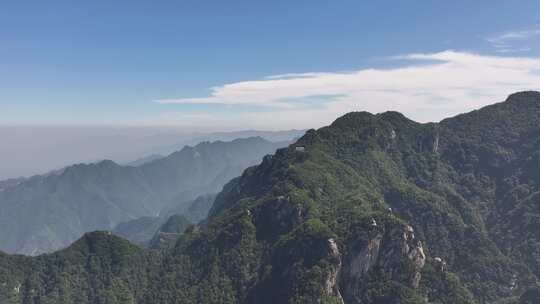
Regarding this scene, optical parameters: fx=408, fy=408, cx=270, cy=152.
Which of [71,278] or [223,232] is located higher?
[223,232]

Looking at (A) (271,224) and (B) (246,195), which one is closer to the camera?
(A) (271,224)

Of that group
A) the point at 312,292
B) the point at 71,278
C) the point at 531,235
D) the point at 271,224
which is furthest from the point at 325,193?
the point at 71,278

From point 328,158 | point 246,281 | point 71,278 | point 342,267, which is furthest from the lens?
point 328,158

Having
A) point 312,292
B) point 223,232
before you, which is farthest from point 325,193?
point 312,292

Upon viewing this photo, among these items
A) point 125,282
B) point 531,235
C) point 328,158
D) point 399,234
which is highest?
point 328,158

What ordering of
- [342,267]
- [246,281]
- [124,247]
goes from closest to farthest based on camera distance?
[342,267] < [246,281] < [124,247]

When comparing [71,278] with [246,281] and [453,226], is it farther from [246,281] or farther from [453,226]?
[453,226]
